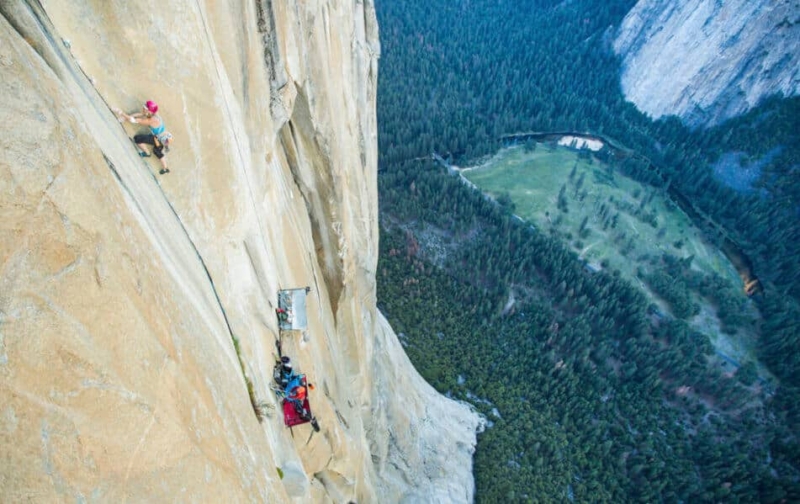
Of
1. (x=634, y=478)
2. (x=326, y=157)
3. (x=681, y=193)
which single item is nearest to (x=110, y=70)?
(x=326, y=157)

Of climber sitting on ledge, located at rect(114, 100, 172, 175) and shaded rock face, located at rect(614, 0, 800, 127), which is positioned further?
shaded rock face, located at rect(614, 0, 800, 127)

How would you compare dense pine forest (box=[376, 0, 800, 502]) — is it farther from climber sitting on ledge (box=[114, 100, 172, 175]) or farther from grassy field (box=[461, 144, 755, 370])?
climber sitting on ledge (box=[114, 100, 172, 175])

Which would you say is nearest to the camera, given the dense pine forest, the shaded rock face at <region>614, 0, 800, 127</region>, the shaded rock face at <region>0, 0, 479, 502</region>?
the shaded rock face at <region>0, 0, 479, 502</region>

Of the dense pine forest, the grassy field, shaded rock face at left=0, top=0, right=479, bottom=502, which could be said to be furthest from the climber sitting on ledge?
the grassy field

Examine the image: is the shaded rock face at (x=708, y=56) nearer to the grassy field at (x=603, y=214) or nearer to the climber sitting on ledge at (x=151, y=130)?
the grassy field at (x=603, y=214)

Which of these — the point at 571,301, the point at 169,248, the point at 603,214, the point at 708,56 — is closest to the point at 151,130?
the point at 169,248

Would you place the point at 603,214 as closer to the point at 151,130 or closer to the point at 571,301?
the point at 571,301

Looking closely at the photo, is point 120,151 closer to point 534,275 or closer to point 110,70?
point 110,70

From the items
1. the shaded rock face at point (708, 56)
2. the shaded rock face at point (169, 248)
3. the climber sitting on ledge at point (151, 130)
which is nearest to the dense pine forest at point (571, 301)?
the shaded rock face at point (708, 56)
